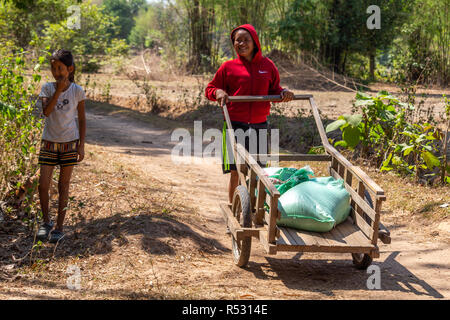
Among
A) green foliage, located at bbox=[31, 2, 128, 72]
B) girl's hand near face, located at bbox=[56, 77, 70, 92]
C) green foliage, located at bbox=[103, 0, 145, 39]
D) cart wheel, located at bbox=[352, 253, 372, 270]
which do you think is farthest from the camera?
green foliage, located at bbox=[103, 0, 145, 39]

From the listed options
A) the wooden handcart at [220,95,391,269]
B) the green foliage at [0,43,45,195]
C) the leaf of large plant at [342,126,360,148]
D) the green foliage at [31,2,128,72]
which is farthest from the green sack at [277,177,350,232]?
the green foliage at [31,2,128,72]

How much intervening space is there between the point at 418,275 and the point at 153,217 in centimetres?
231

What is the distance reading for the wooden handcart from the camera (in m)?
3.51

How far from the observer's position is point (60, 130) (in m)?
4.20

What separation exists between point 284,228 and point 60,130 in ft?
6.37

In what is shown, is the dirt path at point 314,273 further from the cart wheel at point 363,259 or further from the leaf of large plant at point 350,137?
the leaf of large plant at point 350,137

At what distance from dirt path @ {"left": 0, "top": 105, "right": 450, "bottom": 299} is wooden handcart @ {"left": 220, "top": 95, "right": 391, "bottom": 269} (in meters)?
0.24

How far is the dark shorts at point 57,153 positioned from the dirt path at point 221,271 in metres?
0.70

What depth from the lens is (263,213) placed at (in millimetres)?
3877

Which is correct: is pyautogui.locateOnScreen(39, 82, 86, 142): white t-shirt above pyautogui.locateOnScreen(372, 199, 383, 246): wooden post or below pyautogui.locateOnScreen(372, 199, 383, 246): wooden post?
above

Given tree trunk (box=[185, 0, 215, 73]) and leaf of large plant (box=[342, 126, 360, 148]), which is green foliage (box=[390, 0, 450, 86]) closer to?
leaf of large plant (box=[342, 126, 360, 148])

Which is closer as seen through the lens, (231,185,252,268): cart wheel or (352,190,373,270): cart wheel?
(231,185,252,268): cart wheel

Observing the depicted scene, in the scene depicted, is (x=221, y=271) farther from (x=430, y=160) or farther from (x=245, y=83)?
(x=430, y=160)
